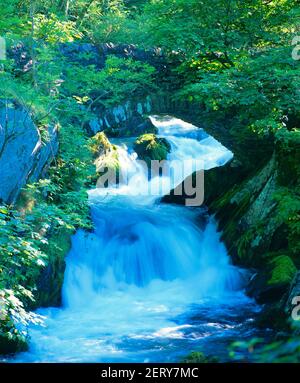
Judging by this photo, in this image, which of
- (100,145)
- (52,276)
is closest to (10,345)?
(52,276)

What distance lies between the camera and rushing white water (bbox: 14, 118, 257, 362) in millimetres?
8320

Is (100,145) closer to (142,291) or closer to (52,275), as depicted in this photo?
(142,291)

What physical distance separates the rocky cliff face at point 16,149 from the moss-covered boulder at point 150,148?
31.5 feet

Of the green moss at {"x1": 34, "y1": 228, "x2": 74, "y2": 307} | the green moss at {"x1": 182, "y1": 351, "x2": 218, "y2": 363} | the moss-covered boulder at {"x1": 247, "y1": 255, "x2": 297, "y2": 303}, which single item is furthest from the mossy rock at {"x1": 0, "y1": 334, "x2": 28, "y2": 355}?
the moss-covered boulder at {"x1": 247, "y1": 255, "x2": 297, "y2": 303}

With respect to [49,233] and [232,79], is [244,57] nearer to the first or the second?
[232,79]

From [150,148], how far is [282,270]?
966cm

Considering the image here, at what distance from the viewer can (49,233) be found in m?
9.69

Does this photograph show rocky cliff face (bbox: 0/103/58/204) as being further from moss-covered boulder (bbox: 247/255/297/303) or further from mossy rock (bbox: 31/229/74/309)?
moss-covered boulder (bbox: 247/255/297/303)

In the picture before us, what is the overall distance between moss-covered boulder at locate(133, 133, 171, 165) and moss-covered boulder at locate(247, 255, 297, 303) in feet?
28.8

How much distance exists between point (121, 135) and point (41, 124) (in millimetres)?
A: 10938

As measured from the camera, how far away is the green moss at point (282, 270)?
385 inches

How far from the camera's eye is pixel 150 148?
1867 centimetres
